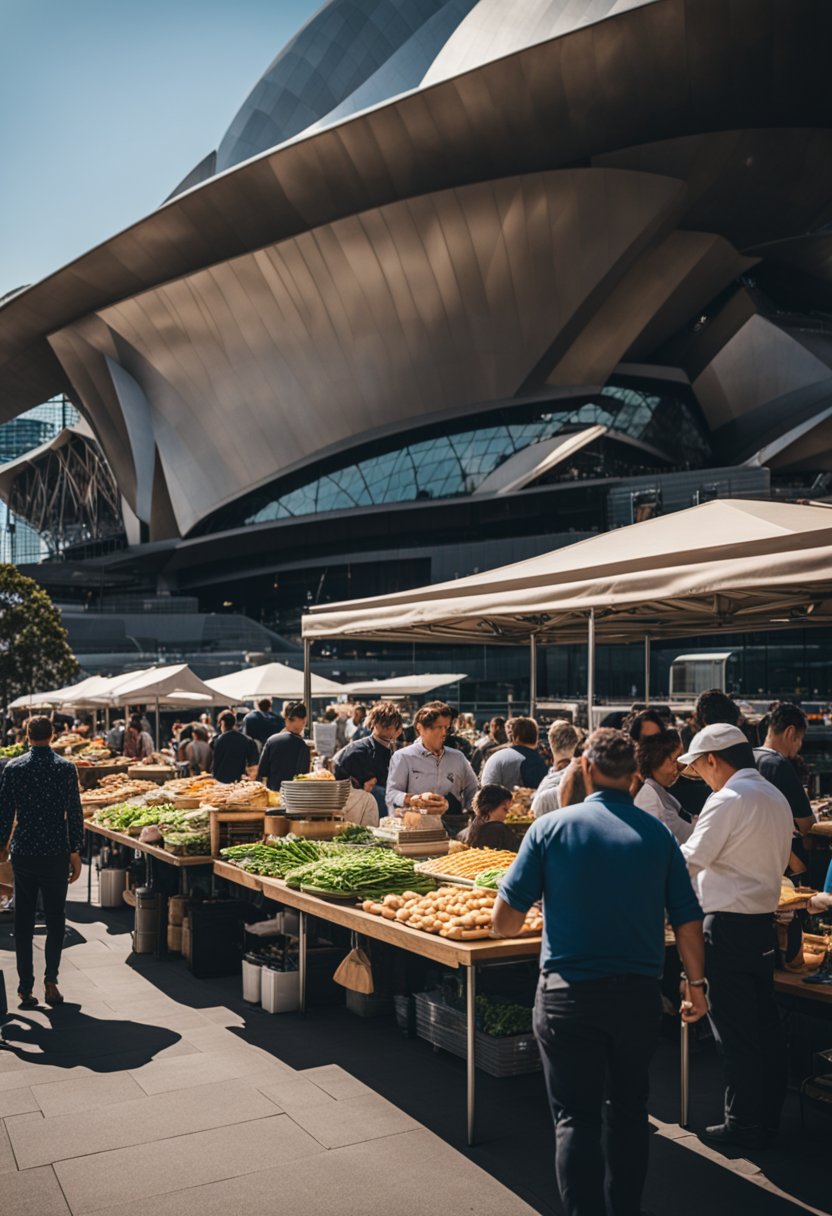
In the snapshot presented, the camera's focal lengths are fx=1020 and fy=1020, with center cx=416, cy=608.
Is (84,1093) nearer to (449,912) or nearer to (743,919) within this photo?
(449,912)

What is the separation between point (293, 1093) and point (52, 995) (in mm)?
2595

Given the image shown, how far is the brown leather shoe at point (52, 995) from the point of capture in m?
7.10

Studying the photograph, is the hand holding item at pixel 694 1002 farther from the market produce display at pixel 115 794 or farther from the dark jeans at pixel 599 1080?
the market produce display at pixel 115 794

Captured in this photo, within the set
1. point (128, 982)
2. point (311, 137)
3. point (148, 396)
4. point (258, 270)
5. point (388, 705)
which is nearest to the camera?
point (128, 982)

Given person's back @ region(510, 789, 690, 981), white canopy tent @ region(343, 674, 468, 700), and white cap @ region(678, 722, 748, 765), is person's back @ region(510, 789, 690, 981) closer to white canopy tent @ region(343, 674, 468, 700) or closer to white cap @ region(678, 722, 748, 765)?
white cap @ region(678, 722, 748, 765)

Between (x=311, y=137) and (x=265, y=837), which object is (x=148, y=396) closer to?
(x=311, y=137)

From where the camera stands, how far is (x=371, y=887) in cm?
593

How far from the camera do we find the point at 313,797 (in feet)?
25.1

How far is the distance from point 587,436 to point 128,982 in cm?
4150

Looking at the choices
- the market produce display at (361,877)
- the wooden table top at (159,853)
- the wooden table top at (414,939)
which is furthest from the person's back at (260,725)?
the market produce display at (361,877)

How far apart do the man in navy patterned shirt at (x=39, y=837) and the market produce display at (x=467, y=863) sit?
2695 millimetres

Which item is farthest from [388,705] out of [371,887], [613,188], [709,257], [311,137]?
[709,257]

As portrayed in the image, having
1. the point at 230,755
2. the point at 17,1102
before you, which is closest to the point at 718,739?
the point at 17,1102

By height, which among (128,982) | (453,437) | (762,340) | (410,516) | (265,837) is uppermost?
(762,340)
